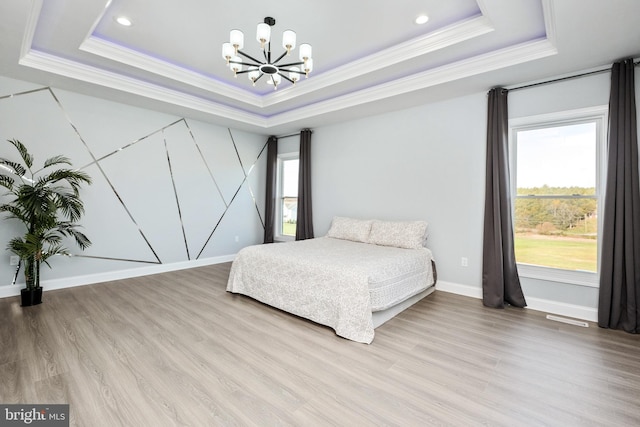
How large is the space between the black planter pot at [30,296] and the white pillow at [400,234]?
4.04m

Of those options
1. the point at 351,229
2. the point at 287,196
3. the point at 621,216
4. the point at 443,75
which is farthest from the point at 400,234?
the point at 287,196

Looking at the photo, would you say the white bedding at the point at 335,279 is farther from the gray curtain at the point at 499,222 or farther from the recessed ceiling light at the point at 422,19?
the recessed ceiling light at the point at 422,19

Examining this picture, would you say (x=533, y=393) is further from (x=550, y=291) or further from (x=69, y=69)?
(x=69, y=69)

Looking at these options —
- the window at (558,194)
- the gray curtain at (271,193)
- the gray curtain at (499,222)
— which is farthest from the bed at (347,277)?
the gray curtain at (271,193)

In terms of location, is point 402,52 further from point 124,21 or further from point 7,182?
point 7,182

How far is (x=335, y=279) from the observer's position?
2811mm

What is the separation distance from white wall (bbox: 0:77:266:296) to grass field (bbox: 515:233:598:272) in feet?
15.5

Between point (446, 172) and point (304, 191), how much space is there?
2.58 m

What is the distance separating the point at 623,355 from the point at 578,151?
6.72 feet

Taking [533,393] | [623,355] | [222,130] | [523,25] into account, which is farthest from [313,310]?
[222,130]

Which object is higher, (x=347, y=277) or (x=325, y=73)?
(x=325, y=73)

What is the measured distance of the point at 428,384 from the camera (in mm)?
1953

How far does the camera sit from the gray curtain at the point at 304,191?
5.58 metres

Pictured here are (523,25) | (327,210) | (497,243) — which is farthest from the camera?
(327,210)
